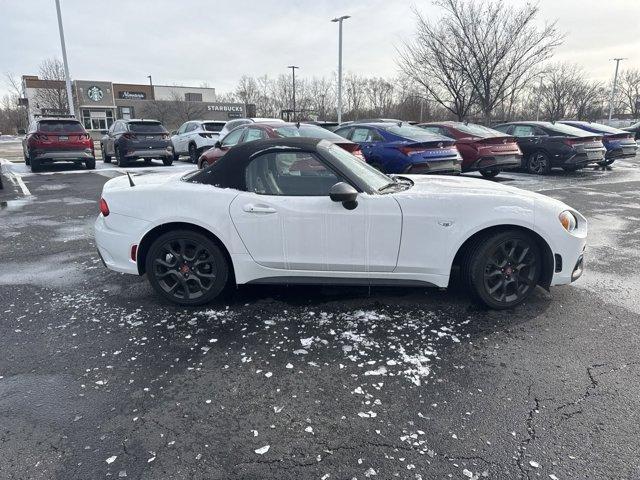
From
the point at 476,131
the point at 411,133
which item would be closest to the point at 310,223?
the point at 411,133

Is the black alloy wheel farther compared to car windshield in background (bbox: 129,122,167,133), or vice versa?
the black alloy wheel

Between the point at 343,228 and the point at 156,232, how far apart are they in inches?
63.7

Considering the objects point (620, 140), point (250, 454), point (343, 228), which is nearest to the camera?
point (250, 454)

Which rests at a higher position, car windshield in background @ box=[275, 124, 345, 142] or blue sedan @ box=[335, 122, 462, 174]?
car windshield in background @ box=[275, 124, 345, 142]

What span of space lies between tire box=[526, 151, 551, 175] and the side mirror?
11712 mm

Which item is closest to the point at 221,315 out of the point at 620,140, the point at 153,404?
the point at 153,404

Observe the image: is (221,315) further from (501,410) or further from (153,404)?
(501,410)

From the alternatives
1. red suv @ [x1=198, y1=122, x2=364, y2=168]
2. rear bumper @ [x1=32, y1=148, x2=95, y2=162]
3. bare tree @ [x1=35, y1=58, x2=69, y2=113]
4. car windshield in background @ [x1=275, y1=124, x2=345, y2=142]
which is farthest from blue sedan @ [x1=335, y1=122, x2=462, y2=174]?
bare tree @ [x1=35, y1=58, x2=69, y2=113]

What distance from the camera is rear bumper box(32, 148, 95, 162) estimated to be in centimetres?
1370

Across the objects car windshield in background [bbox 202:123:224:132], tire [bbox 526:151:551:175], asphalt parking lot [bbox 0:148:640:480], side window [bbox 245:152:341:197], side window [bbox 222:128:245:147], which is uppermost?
car windshield in background [bbox 202:123:224:132]

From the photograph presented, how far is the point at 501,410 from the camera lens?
2508 millimetres

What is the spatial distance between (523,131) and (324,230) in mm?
12588

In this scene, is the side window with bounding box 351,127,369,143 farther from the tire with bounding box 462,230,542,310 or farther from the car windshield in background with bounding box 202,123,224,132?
the car windshield in background with bounding box 202,123,224,132

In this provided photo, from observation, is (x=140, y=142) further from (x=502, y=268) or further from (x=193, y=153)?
(x=502, y=268)
